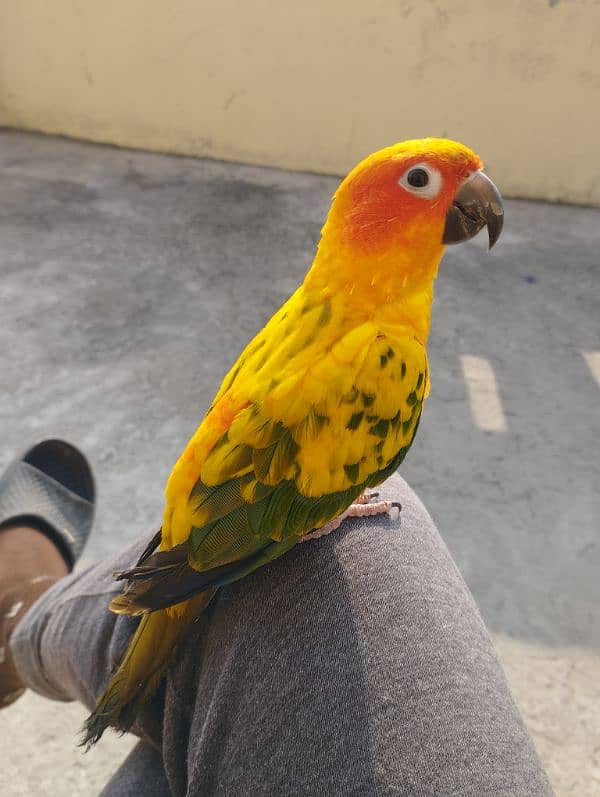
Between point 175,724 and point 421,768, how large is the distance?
12.1 inches

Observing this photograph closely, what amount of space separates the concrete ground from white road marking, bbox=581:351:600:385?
18mm

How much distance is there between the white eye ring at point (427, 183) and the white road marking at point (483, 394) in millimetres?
1295

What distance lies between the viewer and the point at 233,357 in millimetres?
1994

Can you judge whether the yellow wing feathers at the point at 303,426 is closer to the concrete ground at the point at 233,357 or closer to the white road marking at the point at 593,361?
the concrete ground at the point at 233,357

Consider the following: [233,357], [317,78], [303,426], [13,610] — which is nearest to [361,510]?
[303,426]

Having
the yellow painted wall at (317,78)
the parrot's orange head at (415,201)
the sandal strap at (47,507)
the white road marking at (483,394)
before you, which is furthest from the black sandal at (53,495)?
the yellow painted wall at (317,78)

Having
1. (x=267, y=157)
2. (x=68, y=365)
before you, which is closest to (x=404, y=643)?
(x=68, y=365)

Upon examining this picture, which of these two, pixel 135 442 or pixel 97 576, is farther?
pixel 135 442

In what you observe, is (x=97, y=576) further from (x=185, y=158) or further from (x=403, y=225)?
(x=185, y=158)

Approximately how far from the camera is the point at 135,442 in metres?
1.65

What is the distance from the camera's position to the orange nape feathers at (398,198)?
0.66m

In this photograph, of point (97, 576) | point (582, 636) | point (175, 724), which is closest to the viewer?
point (175, 724)

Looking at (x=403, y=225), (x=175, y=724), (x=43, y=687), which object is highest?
(x=403, y=225)

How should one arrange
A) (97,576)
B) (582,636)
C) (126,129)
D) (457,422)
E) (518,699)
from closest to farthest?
(97,576) < (518,699) < (582,636) < (457,422) < (126,129)
